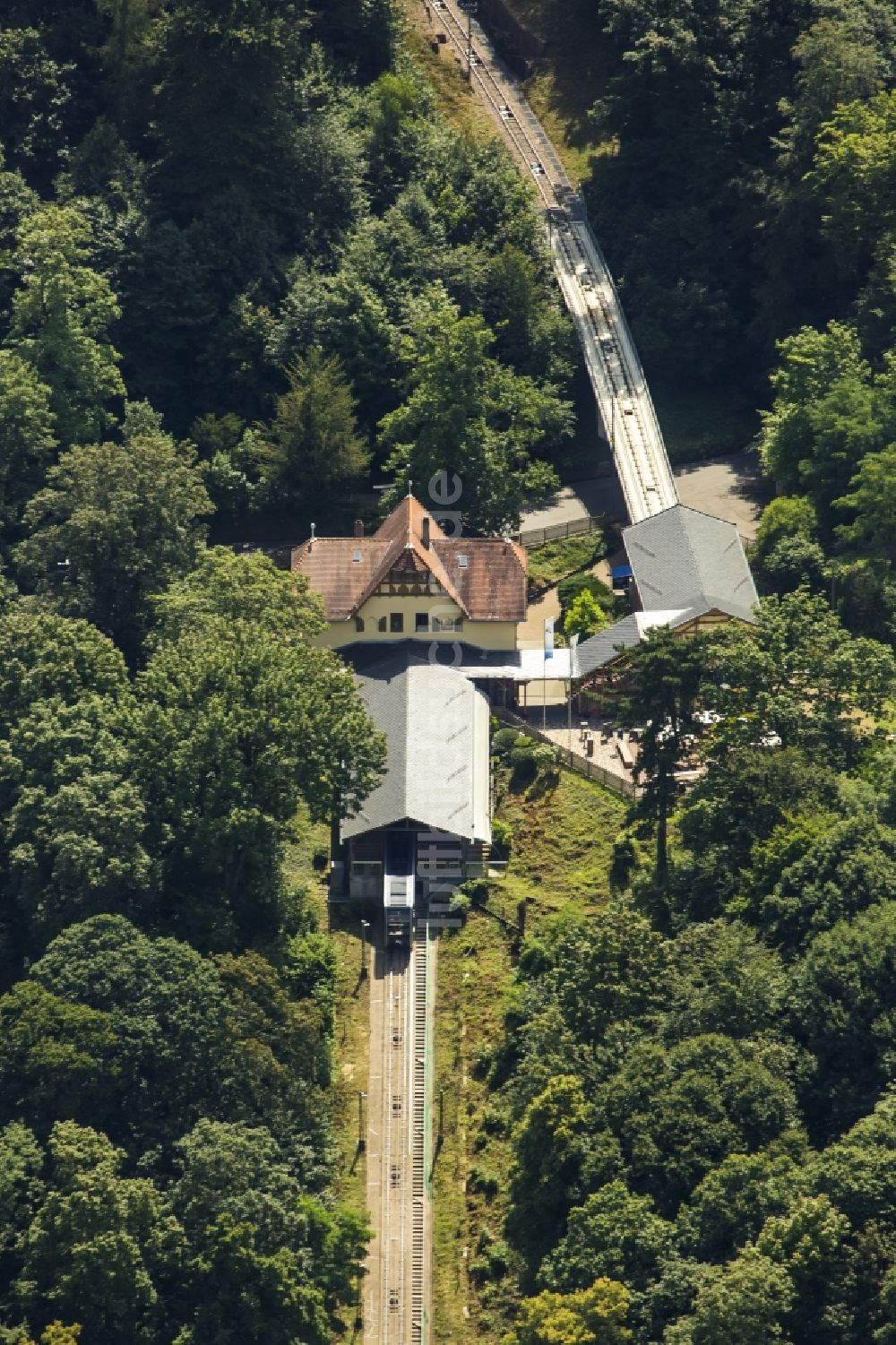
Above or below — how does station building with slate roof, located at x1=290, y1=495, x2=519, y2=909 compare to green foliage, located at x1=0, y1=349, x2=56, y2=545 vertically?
below

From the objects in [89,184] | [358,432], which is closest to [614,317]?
[358,432]

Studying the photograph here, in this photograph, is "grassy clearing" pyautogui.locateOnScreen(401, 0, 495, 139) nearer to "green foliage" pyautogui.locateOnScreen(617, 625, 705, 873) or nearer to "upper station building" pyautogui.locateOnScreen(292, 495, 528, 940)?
"upper station building" pyautogui.locateOnScreen(292, 495, 528, 940)

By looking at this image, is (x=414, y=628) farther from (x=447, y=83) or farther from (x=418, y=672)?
(x=447, y=83)

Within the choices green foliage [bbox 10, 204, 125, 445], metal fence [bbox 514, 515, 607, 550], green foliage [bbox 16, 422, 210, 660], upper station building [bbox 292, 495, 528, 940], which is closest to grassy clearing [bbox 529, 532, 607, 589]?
metal fence [bbox 514, 515, 607, 550]

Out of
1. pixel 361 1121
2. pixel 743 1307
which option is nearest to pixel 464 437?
pixel 361 1121

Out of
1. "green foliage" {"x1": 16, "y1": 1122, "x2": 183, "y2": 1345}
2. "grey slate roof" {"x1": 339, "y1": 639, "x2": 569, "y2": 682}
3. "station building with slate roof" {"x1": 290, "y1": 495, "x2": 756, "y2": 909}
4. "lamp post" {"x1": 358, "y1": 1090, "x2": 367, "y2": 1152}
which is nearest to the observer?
"green foliage" {"x1": 16, "y1": 1122, "x2": 183, "y2": 1345}

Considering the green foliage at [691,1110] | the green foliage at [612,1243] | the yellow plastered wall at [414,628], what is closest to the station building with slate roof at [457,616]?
the yellow plastered wall at [414,628]
